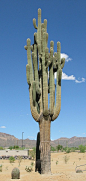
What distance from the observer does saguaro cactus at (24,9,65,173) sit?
461 inches

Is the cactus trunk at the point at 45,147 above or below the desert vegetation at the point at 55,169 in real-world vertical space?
above

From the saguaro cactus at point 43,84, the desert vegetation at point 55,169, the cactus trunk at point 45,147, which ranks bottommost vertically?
the desert vegetation at point 55,169

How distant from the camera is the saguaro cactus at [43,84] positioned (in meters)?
11.7

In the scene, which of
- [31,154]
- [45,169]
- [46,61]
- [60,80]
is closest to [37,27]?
[46,61]

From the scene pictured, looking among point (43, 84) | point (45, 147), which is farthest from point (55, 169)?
point (43, 84)

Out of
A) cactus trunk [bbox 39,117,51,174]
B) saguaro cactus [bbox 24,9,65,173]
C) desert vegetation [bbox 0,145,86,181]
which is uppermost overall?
saguaro cactus [bbox 24,9,65,173]

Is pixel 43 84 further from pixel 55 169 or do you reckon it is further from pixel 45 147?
pixel 55 169

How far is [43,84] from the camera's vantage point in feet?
39.7

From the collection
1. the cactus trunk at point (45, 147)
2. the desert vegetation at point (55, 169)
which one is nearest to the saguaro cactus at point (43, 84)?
the cactus trunk at point (45, 147)

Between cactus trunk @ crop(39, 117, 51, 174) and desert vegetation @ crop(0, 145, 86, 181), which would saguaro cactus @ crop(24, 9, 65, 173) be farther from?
desert vegetation @ crop(0, 145, 86, 181)

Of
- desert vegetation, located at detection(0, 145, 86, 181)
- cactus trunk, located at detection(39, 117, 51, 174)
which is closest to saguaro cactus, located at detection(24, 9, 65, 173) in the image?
cactus trunk, located at detection(39, 117, 51, 174)

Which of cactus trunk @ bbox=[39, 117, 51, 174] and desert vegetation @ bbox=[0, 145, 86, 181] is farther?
cactus trunk @ bbox=[39, 117, 51, 174]

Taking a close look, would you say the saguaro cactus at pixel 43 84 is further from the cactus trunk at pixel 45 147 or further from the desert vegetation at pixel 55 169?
the desert vegetation at pixel 55 169

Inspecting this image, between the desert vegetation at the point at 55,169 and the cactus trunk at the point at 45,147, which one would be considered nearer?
the desert vegetation at the point at 55,169
